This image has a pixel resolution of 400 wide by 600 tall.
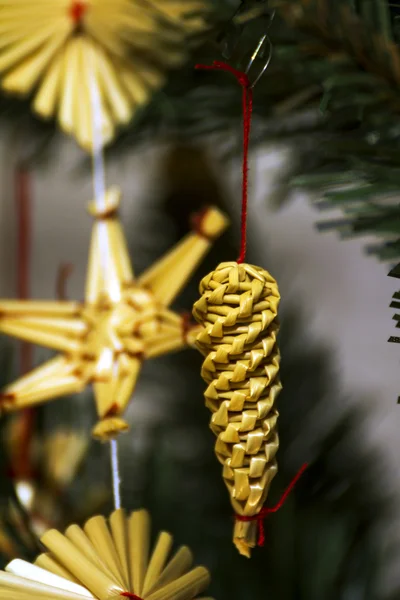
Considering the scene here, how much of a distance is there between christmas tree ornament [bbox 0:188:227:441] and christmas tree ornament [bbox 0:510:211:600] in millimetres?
63

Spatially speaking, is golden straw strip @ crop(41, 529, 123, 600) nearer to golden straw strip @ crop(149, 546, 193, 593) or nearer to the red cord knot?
golden straw strip @ crop(149, 546, 193, 593)

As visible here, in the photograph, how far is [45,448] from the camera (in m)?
0.37

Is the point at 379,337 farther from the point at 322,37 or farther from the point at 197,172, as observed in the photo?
the point at 322,37

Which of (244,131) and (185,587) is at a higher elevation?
(244,131)

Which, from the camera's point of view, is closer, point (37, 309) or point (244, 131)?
point (244, 131)

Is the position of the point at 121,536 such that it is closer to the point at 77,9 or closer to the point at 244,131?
the point at 244,131

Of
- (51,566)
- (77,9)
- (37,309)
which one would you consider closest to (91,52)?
(77,9)

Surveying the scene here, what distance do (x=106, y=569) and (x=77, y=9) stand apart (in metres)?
0.23

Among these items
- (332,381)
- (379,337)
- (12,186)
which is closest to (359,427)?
(332,381)

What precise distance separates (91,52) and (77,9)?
0.02m

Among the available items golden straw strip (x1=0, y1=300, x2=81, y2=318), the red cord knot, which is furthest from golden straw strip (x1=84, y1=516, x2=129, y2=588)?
the red cord knot

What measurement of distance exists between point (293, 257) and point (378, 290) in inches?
2.8

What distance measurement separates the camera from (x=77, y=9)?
11.9 inches

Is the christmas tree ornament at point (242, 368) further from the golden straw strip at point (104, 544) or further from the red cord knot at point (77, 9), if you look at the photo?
the red cord knot at point (77, 9)
